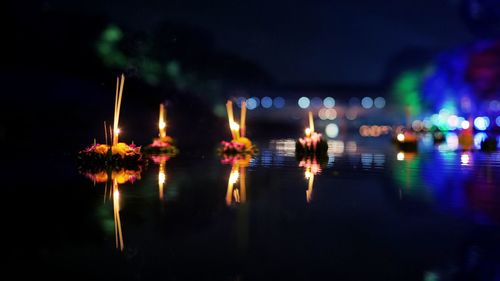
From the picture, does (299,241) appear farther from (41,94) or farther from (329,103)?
(329,103)

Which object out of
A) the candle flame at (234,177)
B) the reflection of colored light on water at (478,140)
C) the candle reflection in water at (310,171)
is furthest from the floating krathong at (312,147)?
the reflection of colored light on water at (478,140)

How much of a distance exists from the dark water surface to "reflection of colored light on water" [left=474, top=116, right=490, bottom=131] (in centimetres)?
7281

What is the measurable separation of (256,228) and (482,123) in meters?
82.1

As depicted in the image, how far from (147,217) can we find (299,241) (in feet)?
8.36

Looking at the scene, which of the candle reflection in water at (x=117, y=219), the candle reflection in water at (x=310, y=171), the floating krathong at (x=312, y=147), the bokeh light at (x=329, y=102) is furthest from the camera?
the bokeh light at (x=329, y=102)

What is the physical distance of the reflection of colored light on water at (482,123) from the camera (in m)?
83.4

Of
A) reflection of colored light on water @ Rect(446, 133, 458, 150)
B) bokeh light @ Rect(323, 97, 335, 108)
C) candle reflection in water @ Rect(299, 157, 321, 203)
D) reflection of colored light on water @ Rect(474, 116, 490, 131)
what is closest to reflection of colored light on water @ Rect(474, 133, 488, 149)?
reflection of colored light on water @ Rect(446, 133, 458, 150)

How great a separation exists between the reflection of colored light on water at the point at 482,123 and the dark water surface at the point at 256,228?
2866 inches

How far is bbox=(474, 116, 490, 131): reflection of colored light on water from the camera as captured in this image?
3282 inches

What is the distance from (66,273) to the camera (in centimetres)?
623

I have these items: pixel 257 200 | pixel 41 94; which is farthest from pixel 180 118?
pixel 257 200

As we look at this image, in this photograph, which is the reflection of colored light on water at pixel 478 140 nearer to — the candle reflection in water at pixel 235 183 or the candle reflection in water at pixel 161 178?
the candle reflection in water at pixel 235 183

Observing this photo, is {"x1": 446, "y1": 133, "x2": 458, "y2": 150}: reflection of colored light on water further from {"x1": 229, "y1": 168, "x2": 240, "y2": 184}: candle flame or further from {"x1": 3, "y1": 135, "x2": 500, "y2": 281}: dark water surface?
{"x1": 3, "y1": 135, "x2": 500, "y2": 281}: dark water surface

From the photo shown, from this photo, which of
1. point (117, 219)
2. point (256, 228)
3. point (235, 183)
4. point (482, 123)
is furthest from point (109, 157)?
point (482, 123)
